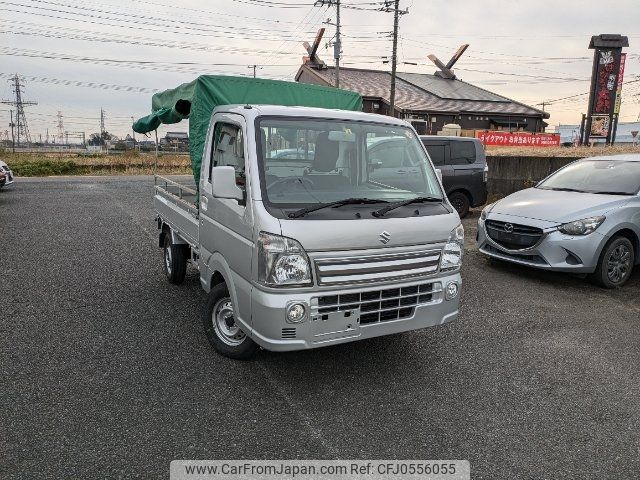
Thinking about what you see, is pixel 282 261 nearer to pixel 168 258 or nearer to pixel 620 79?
pixel 168 258

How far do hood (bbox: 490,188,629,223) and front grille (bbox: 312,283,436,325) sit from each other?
10.8 feet

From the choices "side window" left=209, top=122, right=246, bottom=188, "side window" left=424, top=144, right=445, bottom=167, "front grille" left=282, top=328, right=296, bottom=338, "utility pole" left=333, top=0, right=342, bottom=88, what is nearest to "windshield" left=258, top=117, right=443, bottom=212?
"side window" left=209, top=122, right=246, bottom=188

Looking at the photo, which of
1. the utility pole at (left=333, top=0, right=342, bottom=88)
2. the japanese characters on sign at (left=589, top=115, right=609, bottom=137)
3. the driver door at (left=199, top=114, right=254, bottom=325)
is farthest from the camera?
the utility pole at (left=333, top=0, right=342, bottom=88)

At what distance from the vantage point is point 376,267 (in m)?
3.29

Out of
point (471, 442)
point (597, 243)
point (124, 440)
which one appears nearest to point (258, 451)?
point (124, 440)

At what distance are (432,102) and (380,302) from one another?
3461 centimetres

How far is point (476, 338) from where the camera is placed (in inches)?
176

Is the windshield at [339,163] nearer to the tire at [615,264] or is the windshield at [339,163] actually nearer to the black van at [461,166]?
the tire at [615,264]

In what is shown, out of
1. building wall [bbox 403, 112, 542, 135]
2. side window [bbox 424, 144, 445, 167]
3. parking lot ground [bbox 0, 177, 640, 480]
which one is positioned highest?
building wall [bbox 403, 112, 542, 135]

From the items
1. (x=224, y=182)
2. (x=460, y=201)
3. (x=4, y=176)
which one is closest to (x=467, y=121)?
(x=460, y=201)

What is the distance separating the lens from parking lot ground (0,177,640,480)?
2764 millimetres

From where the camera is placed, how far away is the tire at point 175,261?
563cm

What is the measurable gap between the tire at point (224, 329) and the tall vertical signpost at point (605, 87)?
25.2m

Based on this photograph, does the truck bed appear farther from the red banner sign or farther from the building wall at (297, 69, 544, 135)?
the building wall at (297, 69, 544, 135)
